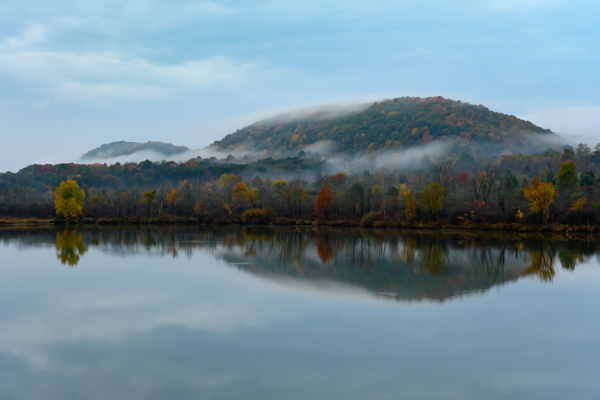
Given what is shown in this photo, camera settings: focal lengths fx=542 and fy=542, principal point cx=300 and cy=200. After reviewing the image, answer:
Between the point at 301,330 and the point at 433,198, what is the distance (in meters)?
37.2

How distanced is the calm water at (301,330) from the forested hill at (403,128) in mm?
130484

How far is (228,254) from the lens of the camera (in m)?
25.9

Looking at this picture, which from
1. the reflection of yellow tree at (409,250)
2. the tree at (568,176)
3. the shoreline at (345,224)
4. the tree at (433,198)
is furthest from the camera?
the tree at (568,176)

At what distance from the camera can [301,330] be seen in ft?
36.8

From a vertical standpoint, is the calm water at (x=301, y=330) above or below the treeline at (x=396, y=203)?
below

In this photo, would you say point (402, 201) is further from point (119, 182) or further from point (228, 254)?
point (119, 182)

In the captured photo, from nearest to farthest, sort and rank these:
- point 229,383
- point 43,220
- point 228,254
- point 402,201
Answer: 1. point 229,383
2. point 228,254
3. point 402,201
4. point 43,220

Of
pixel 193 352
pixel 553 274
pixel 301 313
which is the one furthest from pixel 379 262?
pixel 193 352

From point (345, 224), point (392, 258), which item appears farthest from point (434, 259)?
point (345, 224)

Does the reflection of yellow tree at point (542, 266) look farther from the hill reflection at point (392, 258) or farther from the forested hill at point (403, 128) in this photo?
the forested hill at point (403, 128)

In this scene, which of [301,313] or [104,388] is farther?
[301,313]

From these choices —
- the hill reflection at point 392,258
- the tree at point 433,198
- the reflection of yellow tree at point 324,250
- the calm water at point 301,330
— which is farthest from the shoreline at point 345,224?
the calm water at point 301,330

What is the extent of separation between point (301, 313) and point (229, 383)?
4762mm

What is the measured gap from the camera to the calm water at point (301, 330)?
816 centimetres
